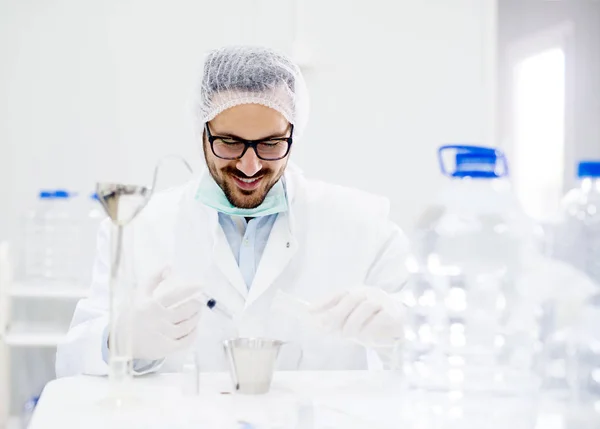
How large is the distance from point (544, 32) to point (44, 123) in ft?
8.43

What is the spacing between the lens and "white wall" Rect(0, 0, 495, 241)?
237 centimetres

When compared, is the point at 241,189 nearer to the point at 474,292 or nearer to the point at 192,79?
the point at 474,292

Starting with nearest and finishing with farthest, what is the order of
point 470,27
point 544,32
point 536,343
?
point 536,343
point 470,27
point 544,32

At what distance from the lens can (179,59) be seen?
240 centimetres

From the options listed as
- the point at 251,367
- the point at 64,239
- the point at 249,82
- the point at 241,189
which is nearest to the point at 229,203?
the point at 241,189

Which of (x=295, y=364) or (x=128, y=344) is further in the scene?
(x=295, y=364)

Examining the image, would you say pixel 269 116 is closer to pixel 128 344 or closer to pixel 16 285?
pixel 128 344

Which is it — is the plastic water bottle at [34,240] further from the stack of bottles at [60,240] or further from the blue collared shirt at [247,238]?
the blue collared shirt at [247,238]

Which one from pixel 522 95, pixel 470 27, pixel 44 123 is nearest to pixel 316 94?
pixel 470 27

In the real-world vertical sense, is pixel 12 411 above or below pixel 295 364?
below

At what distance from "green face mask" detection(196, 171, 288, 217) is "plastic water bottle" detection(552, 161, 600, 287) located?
0.70m

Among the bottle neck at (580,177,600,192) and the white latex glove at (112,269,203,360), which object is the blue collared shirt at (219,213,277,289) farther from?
the bottle neck at (580,177,600,192)

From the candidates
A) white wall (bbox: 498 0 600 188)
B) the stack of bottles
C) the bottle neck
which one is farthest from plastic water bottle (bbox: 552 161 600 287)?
white wall (bbox: 498 0 600 188)

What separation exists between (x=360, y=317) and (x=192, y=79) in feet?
4.78
